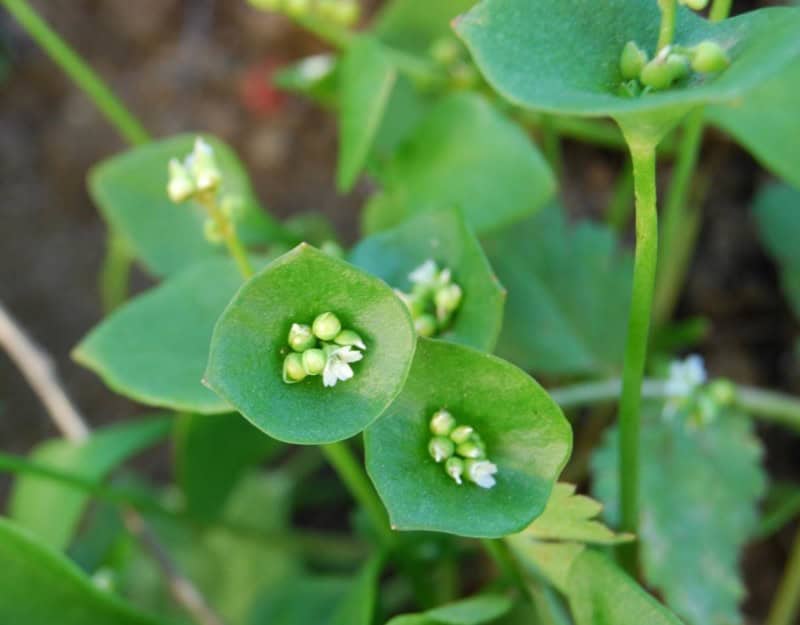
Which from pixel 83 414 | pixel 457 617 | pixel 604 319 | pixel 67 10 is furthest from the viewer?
pixel 67 10

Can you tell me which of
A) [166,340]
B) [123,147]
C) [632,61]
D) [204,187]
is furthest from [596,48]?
[123,147]

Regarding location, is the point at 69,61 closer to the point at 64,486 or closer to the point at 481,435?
the point at 64,486

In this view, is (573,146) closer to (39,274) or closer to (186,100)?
(186,100)

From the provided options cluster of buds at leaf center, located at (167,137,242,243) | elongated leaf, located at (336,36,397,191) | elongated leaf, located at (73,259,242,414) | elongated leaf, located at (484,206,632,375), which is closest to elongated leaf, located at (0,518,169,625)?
elongated leaf, located at (73,259,242,414)

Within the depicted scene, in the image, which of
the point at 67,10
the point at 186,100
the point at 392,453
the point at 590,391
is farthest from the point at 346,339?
the point at 67,10

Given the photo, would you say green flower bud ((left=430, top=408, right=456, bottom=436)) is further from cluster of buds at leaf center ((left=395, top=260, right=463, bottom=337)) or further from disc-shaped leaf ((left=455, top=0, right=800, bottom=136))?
disc-shaped leaf ((left=455, top=0, right=800, bottom=136))

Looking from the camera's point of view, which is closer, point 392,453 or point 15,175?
point 392,453

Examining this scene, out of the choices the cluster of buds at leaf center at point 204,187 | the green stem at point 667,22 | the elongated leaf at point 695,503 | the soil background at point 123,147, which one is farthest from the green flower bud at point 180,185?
the soil background at point 123,147

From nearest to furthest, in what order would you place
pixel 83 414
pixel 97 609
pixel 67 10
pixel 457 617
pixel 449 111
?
pixel 457 617
pixel 97 609
pixel 449 111
pixel 83 414
pixel 67 10

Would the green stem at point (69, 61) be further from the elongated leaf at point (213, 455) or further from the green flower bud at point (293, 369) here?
the green flower bud at point (293, 369)
